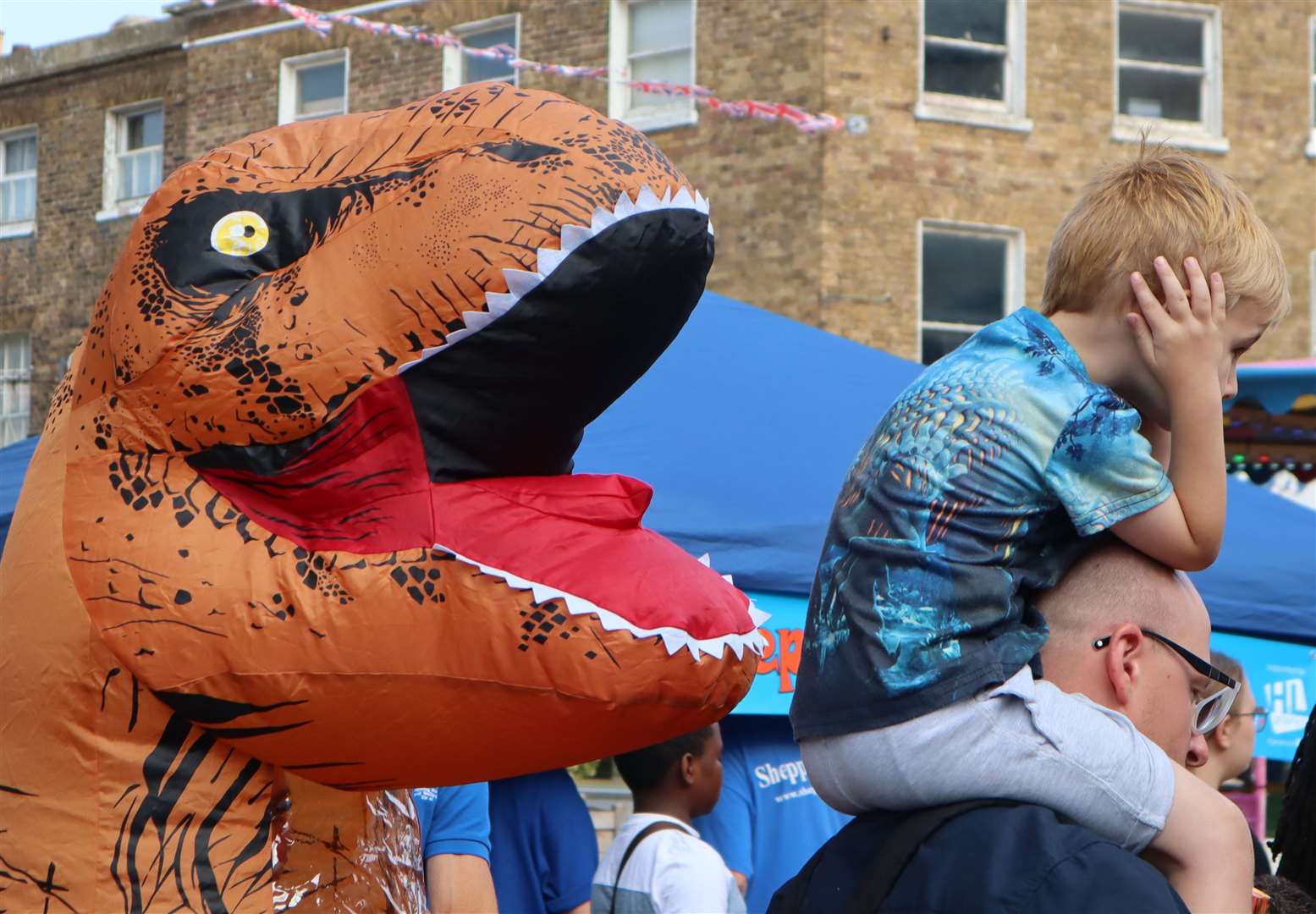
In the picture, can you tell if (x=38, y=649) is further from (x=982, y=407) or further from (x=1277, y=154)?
(x=1277, y=154)

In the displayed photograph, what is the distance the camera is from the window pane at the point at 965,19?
1484 cm

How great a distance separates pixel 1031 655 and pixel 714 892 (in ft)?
6.93

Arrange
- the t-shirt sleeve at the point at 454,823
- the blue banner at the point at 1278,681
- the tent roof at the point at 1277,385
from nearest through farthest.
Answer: the t-shirt sleeve at the point at 454,823, the blue banner at the point at 1278,681, the tent roof at the point at 1277,385

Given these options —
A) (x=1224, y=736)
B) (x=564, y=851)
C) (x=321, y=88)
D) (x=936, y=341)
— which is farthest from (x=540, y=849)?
(x=321, y=88)

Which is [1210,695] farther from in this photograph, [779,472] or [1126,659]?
[779,472]

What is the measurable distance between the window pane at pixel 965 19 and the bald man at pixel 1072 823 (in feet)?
43.6

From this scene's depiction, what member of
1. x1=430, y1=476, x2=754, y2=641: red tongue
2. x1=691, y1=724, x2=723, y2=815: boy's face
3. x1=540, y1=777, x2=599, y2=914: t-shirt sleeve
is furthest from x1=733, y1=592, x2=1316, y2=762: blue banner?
x1=430, y1=476, x2=754, y2=641: red tongue

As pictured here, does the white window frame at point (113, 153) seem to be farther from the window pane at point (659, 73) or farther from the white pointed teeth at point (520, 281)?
the white pointed teeth at point (520, 281)

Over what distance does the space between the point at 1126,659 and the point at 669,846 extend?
224 cm

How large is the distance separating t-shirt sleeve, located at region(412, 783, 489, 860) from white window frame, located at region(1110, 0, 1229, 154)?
40.8ft

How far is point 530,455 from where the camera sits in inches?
81.5

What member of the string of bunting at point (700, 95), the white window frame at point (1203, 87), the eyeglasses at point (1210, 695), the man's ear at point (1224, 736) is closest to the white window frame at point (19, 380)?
the string of bunting at point (700, 95)

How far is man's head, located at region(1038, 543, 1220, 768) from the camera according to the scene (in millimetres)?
2199

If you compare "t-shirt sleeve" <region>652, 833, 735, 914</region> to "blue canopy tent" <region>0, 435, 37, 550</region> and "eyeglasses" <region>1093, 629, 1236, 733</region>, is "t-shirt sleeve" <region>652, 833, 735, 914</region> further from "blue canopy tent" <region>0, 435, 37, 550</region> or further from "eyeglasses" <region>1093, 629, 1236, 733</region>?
"blue canopy tent" <region>0, 435, 37, 550</region>
